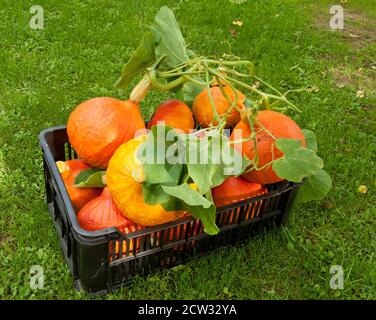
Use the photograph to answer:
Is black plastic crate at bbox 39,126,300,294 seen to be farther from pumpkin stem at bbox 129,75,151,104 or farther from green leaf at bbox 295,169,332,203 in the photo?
pumpkin stem at bbox 129,75,151,104

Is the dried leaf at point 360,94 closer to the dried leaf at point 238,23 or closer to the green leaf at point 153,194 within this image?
the dried leaf at point 238,23

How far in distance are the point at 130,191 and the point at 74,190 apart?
0.29 m

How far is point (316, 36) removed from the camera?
11.6ft

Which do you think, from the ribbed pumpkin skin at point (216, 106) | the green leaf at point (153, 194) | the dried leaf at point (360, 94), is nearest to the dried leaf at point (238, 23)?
the dried leaf at point (360, 94)

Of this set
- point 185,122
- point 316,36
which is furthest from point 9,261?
point 316,36

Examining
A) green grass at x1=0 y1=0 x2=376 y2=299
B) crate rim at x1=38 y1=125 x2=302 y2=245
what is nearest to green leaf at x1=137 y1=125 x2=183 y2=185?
crate rim at x1=38 y1=125 x2=302 y2=245

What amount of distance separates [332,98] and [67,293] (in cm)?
194

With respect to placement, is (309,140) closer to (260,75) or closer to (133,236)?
(133,236)

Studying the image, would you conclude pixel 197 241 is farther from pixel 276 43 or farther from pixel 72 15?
pixel 72 15

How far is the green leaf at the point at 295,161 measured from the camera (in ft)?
4.98

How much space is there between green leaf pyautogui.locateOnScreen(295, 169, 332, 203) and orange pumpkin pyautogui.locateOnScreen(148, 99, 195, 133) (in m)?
0.47

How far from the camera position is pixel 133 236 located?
1.56m

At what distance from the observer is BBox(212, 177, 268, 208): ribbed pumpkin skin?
1749mm

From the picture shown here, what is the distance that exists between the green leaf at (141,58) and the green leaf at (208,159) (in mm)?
367
